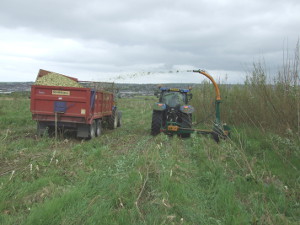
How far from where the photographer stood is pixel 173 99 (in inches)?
416

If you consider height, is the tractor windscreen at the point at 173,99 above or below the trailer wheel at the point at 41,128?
above

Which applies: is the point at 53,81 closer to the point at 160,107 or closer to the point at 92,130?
the point at 92,130

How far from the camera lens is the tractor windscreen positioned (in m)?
10.5

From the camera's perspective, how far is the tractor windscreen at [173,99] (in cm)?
1047

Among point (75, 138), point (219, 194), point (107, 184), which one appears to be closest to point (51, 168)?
point (107, 184)

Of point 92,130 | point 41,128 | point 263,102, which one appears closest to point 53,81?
point 41,128

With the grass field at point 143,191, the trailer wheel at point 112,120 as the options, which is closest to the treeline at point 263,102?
the grass field at point 143,191

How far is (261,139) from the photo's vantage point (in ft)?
26.3

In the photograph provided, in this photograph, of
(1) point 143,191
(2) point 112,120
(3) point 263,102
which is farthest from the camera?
(2) point 112,120

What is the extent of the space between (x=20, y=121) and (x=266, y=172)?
10.3 meters

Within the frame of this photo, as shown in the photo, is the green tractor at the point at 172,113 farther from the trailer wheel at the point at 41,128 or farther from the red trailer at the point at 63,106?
the trailer wheel at the point at 41,128

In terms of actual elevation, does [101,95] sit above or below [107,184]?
above

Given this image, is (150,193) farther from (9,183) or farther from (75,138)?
(75,138)

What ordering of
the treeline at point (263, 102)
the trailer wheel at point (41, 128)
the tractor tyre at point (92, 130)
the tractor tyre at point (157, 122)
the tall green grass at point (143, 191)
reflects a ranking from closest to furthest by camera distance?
1. the tall green grass at point (143, 191)
2. the treeline at point (263, 102)
3. the trailer wheel at point (41, 128)
4. the tractor tyre at point (92, 130)
5. the tractor tyre at point (157, 122)
